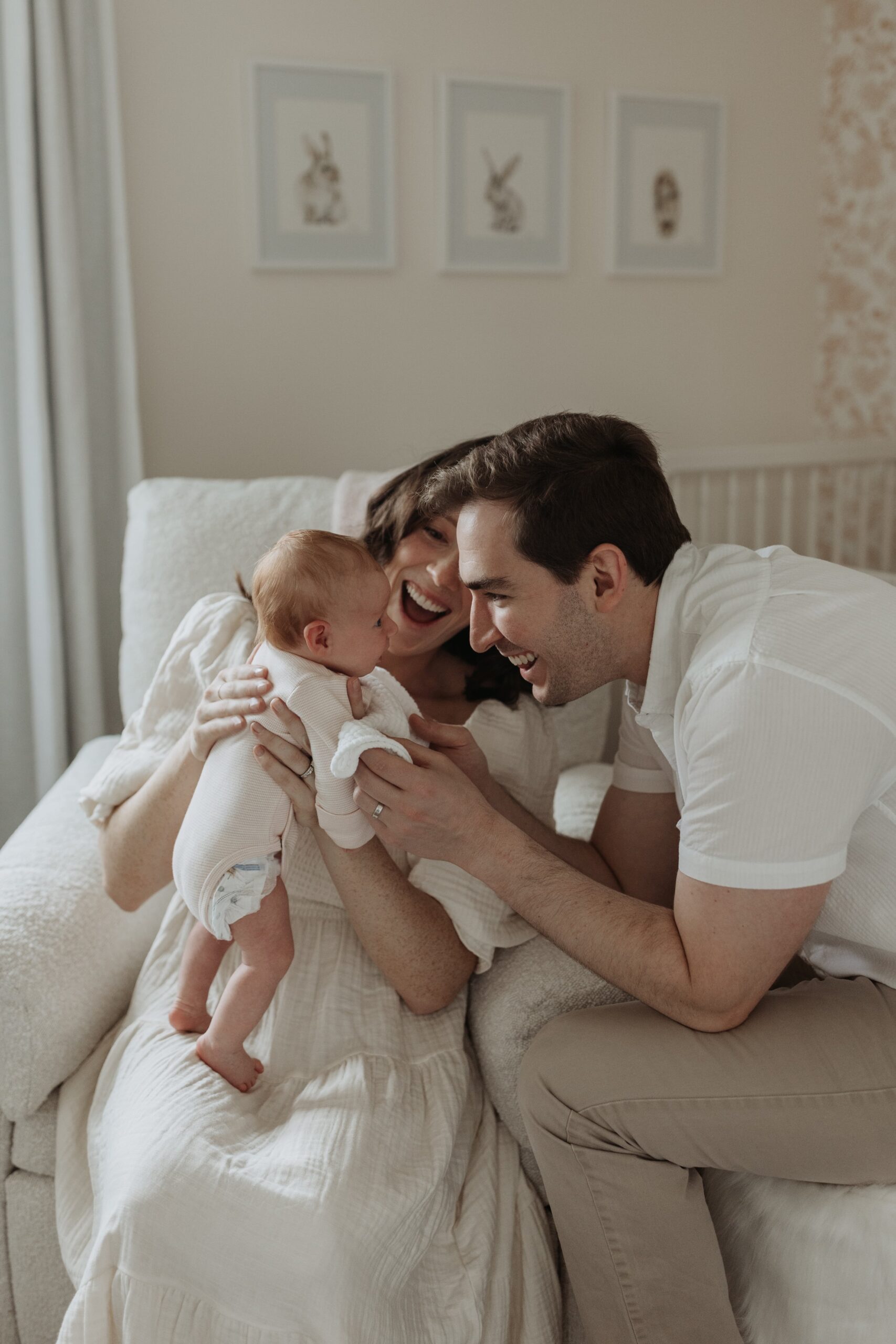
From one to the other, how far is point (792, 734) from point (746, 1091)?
15.0 inches

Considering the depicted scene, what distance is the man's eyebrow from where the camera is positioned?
1.28 metres

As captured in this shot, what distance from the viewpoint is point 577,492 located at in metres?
1.25

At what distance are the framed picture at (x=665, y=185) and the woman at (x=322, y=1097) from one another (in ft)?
4.67

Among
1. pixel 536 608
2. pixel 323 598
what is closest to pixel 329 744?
pixel 323 598

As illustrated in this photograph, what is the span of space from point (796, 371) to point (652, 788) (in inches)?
74.5

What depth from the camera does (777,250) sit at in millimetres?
2949

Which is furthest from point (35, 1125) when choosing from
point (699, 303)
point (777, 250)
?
point (777, 250)

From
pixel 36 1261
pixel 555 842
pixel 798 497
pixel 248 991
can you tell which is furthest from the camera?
pixel 798 497

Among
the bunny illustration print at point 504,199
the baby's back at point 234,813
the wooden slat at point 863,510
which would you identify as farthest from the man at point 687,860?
the wooden slat at point 863,510

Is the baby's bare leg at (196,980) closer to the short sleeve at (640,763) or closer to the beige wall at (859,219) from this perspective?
the short sleeve at (640,763)

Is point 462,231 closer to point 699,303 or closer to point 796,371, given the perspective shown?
point 699,303

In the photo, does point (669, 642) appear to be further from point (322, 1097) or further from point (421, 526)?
point (322, 1097)

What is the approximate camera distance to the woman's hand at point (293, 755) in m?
1.29

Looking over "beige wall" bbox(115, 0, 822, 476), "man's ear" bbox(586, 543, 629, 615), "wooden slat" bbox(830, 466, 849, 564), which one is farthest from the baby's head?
"wooden slat" bbox(830, 466, 849, 564)
